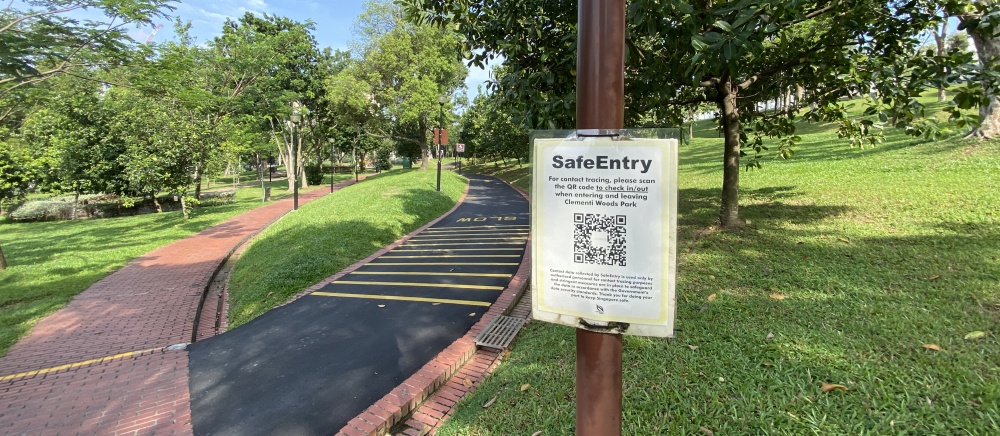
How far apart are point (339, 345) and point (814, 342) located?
4.75 metres

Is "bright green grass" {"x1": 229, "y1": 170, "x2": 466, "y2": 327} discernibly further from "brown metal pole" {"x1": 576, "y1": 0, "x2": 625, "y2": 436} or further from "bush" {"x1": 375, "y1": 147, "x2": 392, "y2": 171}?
"bush" {"x1": 375, "y1": 147, "x2": 392, "y2": 171}

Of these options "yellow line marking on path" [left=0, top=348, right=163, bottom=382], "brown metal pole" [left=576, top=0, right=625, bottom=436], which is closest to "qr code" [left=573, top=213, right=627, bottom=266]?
"brown metal pole" [left=576, top=0, right=625, bottom=436]

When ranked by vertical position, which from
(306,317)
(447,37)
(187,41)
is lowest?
(306,317)

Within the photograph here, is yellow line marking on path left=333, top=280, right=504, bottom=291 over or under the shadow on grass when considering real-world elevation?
under

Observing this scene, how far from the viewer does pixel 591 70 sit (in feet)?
5.39

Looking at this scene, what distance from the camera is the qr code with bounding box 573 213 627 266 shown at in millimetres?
1610

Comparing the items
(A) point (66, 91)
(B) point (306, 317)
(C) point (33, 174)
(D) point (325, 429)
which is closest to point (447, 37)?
(A) point (66, 91)

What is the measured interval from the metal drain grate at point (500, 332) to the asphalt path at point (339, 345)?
0.44m

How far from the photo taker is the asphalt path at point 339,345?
13.2 ft

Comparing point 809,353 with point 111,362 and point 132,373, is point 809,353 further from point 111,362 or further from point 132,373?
point 111,362

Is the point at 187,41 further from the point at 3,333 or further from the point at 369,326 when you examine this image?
the point at 369,326

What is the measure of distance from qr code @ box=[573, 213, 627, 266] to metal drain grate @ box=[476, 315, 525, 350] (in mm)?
3361

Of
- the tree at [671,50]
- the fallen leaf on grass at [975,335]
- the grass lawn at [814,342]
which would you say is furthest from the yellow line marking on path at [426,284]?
the fallen leaf on grass at [975,335]

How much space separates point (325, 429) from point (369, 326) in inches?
85.8
